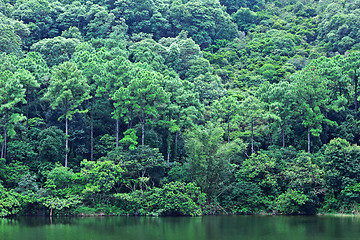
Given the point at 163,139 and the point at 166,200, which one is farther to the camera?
the point at 163,139

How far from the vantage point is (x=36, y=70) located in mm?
39656

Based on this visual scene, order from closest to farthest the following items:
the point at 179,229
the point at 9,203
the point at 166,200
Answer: the point at 179,229 < the point at 9,203 < the point at 166,200

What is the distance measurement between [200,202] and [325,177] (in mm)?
9963

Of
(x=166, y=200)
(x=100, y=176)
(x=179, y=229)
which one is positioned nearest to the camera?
(x=179, y=229)

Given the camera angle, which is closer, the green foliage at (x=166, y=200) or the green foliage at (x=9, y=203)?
the green foliage at (x=9, y=203)

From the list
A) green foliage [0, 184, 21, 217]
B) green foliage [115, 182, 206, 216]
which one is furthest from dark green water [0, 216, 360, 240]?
green foliage [115, 182, 206, 216]

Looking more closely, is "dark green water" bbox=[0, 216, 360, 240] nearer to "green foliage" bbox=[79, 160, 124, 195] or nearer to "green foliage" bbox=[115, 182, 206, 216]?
"green foliage" bbox=[115, 182, 206, 216]

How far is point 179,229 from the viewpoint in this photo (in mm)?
24250

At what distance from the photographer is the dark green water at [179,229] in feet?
69.7

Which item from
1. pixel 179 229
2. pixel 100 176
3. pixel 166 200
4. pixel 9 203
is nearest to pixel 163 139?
pixel 166 200

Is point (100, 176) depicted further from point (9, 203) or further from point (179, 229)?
point (179, 229)

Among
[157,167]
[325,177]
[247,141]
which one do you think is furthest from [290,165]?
[157,167]

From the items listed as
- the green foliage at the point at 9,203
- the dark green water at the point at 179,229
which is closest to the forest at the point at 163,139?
the green foliage at the point at 9,203

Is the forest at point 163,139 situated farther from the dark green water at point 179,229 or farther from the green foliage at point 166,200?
the dark green water at point 179,229
